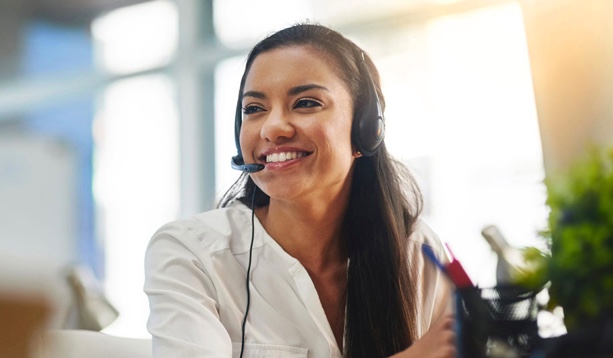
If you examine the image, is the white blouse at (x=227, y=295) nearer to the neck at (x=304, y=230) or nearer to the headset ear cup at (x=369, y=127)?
the neck at (x=304, y=230)

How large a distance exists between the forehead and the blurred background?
5.95ft

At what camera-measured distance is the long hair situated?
1.45m

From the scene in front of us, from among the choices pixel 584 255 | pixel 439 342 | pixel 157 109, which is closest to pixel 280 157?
pixel 439 342

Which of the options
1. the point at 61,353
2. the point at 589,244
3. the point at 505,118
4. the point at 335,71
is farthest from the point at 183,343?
the point at 505,118

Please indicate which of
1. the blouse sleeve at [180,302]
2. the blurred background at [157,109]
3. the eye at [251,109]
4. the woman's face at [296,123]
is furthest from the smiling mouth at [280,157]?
the blurred background at [157,109]

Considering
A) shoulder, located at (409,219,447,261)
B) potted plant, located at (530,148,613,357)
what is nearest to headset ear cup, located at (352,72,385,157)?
shoulder, located at (409,219,447,261)

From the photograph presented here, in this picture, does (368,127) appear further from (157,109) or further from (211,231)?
(157,109)

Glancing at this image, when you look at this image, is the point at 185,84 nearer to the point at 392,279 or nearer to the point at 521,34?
the point at 521,34

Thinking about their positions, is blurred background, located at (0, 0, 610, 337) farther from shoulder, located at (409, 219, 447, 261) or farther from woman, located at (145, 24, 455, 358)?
woman, located at (145, 24, 455, 358)

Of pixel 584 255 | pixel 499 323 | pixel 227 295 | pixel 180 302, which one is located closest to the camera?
pixel 584 255

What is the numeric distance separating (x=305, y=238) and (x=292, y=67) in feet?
1.11

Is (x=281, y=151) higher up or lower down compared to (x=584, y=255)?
higher up

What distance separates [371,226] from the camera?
1598mm

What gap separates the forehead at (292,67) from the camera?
148 cm
